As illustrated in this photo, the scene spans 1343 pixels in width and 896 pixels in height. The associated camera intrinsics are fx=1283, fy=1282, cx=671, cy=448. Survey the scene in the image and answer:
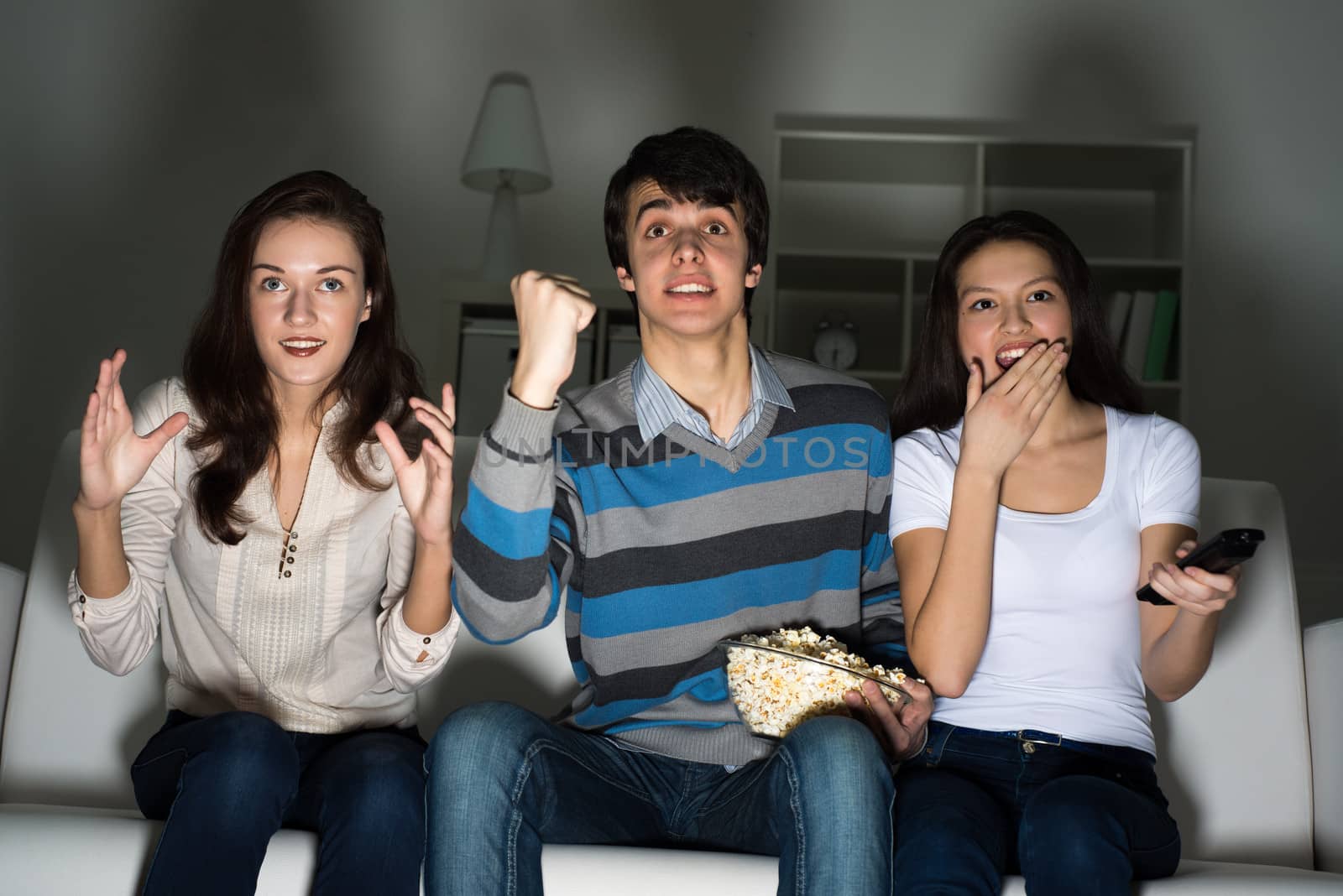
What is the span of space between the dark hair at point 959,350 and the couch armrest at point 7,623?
1200 millimetres

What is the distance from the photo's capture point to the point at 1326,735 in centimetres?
169

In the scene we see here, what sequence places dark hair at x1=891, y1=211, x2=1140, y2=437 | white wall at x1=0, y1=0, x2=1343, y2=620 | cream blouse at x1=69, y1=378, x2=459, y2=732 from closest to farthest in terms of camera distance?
1. cream blouse at x1=69, y1=378, x2=459, y2=732
2. dark hair at x1=891, y1=211, x2=1140, y2=437
3. white wall at x1=0, y1=0, x2=1343, y2=620

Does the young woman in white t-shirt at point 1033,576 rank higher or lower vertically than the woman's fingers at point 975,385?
lower

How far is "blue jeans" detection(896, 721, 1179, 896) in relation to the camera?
4.08ft

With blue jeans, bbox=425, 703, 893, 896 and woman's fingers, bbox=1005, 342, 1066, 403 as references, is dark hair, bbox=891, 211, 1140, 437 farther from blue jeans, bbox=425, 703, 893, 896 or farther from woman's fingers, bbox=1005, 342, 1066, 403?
blue jeans, bbox=425, 703, 893, 896

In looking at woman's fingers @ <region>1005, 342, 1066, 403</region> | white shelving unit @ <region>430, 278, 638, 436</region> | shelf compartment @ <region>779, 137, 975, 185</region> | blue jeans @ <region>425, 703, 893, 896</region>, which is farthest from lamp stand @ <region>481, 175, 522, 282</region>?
blue jeans @ <region>425, 703, 893, 896</region>

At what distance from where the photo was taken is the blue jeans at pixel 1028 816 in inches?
48.9

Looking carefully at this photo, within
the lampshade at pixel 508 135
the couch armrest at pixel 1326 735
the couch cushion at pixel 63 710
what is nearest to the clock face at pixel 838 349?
the lampshade at pixel 508 135

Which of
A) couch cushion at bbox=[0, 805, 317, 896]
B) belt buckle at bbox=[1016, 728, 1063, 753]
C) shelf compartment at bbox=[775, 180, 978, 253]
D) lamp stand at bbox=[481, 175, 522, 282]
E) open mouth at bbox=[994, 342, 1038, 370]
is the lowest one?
couch cushion at bbox=[0, 805, 317, 896]

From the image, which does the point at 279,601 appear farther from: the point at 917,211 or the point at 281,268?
the point at 917,211

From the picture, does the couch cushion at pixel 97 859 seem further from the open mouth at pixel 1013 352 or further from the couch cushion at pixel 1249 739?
the couch cushion at pixel 1249 739

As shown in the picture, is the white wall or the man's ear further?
the white wall

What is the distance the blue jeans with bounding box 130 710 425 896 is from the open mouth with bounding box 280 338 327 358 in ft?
1.47

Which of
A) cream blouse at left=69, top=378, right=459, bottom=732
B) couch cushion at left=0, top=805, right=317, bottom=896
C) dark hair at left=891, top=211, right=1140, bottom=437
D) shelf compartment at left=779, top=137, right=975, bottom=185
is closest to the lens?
couch cushion at left=0, top=805, right=317, bottom=896
